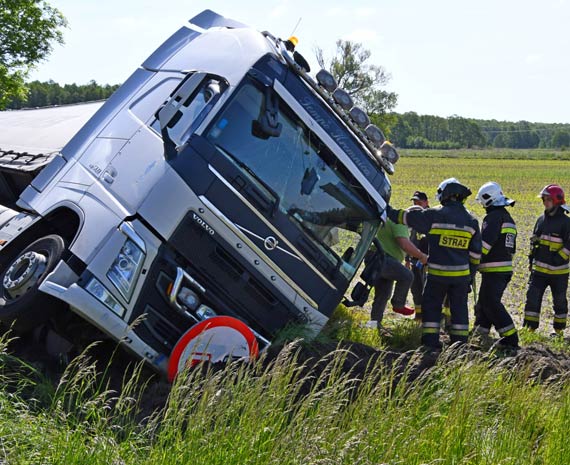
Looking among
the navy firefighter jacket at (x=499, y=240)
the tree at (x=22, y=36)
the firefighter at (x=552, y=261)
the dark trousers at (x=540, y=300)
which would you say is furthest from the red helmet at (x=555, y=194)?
the tree at (x=22, y=36)

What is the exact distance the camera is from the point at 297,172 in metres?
5.58

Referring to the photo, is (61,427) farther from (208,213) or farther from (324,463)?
(208,213)

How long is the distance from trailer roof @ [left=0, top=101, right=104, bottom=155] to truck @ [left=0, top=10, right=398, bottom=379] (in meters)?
1.05

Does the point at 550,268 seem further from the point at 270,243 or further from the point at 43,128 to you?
the point at 43,128

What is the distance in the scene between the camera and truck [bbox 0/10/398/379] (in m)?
5.16

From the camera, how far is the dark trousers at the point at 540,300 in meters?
8.98

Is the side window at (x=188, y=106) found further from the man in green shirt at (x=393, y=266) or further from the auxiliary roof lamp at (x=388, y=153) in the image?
the man in green shirt at (x=393, y=266)

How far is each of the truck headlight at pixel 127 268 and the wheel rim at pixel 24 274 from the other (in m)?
0.59

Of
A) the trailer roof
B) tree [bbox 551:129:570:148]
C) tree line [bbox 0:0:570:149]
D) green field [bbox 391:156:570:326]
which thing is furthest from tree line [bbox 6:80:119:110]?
tree [bbox 551:129:570:148]

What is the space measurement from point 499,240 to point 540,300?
52.3 inches

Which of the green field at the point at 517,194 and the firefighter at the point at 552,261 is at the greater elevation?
the green field at the point at 517,194

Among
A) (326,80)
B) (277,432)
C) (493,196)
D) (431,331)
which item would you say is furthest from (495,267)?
(277,432)

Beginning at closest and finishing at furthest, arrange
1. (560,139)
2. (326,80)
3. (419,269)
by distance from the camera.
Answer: (326,80)
(419,269)
(560,139)

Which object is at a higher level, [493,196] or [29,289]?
[493,196]
